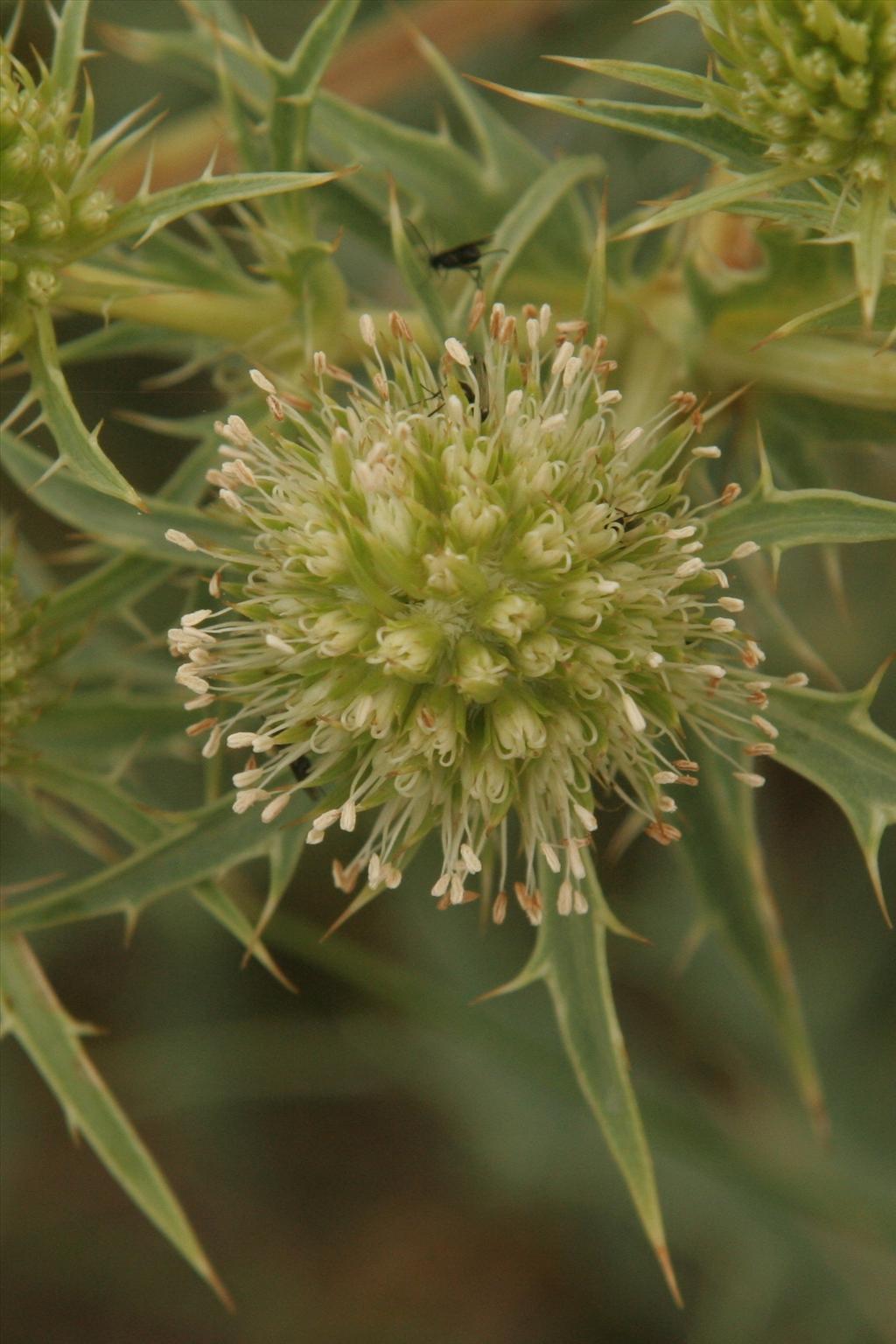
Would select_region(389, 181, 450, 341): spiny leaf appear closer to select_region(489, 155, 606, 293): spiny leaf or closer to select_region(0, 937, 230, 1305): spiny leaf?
select_region(489, 155, 606, 293): spiny leaf

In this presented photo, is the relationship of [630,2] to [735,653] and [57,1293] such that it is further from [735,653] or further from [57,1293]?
[57,1293]

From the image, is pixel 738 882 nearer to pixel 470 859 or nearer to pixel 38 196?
pixel 470 859

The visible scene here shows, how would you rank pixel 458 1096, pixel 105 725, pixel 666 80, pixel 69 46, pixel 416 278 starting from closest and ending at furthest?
Result: pixel 666 80, pixel 69 46, pixel 416 278, pixel 105 725, pixel 458 1096

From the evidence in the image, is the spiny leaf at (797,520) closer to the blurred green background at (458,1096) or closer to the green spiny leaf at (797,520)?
the green spiny leaf at (797,520)

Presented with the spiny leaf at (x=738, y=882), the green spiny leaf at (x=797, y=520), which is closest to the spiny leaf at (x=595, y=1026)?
the spiny leaf at (x=738, y=882)

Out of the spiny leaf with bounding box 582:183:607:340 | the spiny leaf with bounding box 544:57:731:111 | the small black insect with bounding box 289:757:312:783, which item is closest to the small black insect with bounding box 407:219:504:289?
the spiny leaf with bounding box 582:183:607:340

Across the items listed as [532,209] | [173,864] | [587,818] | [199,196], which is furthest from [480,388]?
[173,864]
